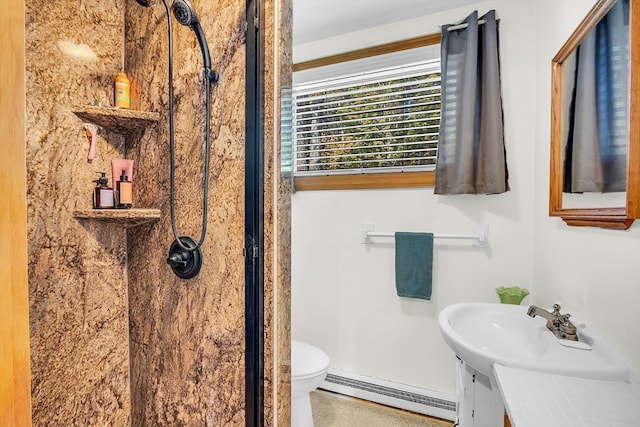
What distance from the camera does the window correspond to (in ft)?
6.39

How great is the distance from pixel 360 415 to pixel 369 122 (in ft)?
6.16

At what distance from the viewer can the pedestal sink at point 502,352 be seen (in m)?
0.85

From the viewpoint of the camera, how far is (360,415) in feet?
6.27

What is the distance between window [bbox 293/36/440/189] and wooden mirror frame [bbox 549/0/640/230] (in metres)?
0.67

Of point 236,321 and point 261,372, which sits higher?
point 236,321

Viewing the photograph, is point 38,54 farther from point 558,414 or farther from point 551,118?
point 551,118

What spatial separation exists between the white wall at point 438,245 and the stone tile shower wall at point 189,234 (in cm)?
123

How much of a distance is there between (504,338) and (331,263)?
1.16m

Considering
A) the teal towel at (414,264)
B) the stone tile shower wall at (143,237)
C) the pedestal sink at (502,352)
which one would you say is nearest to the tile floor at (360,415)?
the pedestal sink at (502,352)

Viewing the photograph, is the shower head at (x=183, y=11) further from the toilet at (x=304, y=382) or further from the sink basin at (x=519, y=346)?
the toilet at (x=304, y=382)

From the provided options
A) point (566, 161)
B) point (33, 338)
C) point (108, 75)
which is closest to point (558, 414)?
point (566, 161)

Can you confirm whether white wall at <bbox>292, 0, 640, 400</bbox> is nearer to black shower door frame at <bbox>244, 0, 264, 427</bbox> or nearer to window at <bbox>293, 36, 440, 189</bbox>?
window at <bbox>293, 36, 440, 189</bbox>

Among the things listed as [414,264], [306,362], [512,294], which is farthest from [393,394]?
[512,294]

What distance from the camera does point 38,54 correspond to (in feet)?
3.17
